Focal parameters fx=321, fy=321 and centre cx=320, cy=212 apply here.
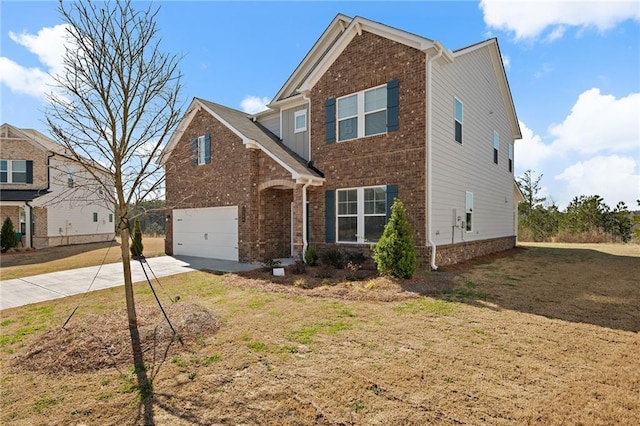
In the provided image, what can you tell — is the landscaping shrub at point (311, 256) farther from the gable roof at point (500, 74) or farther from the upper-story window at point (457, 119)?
the gable roof at point (500, 74)

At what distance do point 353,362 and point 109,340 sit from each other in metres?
3.52

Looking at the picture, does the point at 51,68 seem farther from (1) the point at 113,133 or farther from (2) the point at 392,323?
(2) the point at 392,323

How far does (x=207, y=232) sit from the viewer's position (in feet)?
47.3

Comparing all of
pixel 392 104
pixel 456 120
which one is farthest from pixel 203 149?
pixel 456 120

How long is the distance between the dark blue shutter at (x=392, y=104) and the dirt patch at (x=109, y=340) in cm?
770

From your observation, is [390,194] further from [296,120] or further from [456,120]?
[296,120]

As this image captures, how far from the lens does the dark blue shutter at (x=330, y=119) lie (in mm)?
11656

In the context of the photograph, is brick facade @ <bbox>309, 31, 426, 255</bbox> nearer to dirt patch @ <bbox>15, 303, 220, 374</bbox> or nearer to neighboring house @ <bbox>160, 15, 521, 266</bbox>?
neighboring house @ <bbox>160, 15, 521, 266</bbox>

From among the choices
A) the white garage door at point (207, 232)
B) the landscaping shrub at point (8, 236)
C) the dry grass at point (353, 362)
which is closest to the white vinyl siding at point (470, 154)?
the dry grass at point (353, 362)

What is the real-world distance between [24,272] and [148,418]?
12.4m

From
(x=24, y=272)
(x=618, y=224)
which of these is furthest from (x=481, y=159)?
(x=24, y=272)

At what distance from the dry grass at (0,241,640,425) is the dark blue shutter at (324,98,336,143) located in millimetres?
6376

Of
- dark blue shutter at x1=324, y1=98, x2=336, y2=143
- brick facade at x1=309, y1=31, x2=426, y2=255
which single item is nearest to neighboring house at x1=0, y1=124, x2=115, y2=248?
brick facade at x1=309, y1=31, x2=426, y2=255

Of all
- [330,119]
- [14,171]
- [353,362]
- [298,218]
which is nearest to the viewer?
[353,362]
